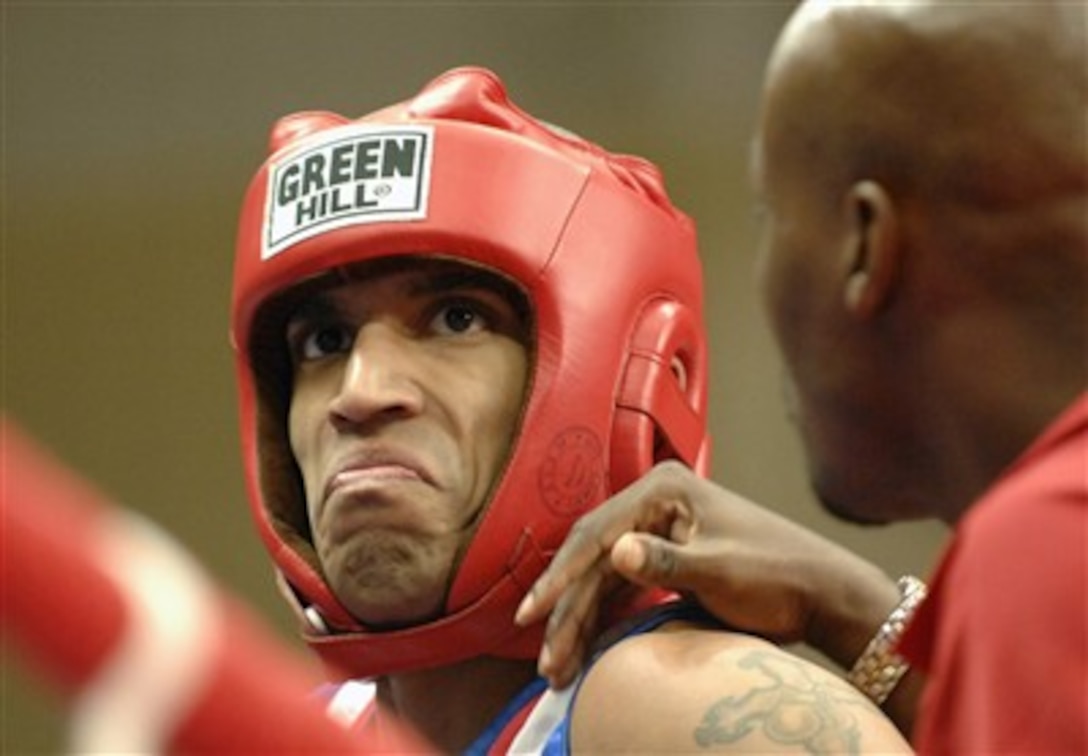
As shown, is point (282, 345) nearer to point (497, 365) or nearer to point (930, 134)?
point (497, 365)

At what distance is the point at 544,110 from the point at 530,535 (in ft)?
7.59

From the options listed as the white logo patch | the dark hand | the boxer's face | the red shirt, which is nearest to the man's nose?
the boxer's face

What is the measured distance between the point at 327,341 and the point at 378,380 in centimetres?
14


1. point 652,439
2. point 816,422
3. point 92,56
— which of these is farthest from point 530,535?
point 92,56

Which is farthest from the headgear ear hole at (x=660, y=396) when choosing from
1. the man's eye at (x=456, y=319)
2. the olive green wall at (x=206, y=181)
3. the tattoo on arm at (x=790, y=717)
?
the olive green wall at (x=206, y=181)

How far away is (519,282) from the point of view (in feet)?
6.63

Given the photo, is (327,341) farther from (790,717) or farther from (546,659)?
(790,717)

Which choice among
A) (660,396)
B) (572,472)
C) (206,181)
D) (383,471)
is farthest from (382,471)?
(206,181)

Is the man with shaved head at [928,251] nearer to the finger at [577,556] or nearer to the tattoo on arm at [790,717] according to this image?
the tattoo on arm at [790,717]

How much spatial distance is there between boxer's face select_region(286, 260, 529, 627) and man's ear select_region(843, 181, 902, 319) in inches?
29.3

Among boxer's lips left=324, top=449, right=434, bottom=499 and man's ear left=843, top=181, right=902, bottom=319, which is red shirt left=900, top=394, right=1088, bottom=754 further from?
boxer's lips left=324, top=449, right=434, bottom=499

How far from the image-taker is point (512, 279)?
2.02 m

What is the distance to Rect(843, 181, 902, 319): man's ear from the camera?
1245 mm

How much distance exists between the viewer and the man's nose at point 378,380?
1956mm
